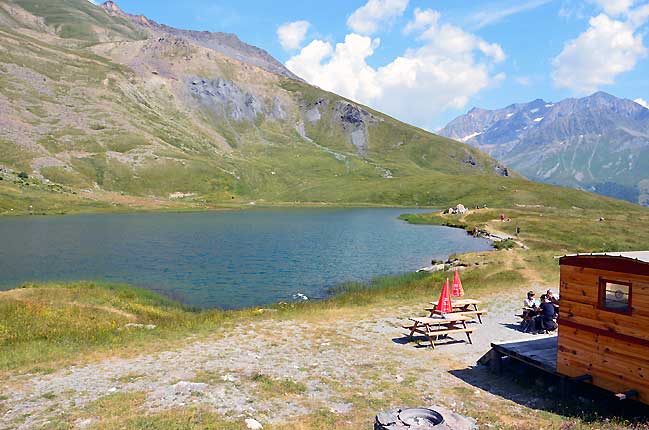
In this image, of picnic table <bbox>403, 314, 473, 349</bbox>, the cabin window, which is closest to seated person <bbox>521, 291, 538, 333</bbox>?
picnic table <bbox>403, 314, 473, 349</bbox>

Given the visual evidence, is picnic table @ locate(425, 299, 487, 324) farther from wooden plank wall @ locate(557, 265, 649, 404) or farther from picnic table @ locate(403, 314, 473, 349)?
wooden plank wall @ locate(557, 265, 649, 404)

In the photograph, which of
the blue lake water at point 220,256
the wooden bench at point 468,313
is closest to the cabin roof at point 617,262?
the wooden bench at point 468,313

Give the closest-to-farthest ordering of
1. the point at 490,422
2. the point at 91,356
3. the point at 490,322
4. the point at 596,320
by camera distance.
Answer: the point at 490,422
the point at 596,320
the point at 91,356
the point at 490,322

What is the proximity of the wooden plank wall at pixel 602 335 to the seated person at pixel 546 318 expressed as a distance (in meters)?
8.07

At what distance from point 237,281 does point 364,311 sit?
20.3 meters

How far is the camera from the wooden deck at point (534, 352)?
717 inches

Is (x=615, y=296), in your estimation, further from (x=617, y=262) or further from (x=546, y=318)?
(x=546, y=318)

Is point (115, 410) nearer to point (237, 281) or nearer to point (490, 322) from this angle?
point (490, 322)

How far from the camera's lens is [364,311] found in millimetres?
33125

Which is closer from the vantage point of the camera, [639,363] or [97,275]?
[639,363]

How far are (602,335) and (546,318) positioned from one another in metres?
9.32

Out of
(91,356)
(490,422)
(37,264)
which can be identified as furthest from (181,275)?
(490,422)

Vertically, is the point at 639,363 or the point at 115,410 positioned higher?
the point at 639,363

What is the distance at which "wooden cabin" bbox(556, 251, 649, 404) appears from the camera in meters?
15.2
